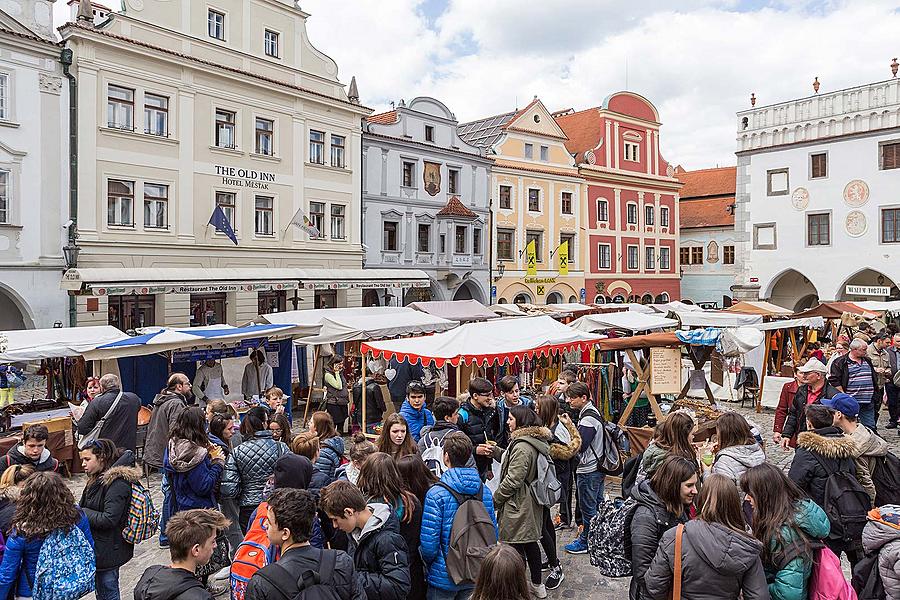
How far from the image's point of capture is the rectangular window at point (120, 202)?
19281 millimetres

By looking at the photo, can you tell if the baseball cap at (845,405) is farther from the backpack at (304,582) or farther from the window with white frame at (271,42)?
the window with white frame at (271,42)

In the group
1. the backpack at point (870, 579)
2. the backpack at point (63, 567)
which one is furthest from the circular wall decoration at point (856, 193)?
the backpack at point (63, 567)

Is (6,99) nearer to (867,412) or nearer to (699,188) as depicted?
(867,412)

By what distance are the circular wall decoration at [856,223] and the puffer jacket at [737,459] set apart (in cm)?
2967

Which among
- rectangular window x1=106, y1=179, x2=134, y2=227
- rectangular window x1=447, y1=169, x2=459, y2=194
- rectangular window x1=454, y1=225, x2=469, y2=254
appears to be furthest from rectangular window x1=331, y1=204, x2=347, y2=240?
rectangular window x1=106, y1=179, x2=134, y2=227

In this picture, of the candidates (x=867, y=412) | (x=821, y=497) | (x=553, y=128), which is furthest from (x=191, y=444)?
(x=553, y=128)

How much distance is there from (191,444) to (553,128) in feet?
102

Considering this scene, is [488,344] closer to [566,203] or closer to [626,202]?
[566,203]

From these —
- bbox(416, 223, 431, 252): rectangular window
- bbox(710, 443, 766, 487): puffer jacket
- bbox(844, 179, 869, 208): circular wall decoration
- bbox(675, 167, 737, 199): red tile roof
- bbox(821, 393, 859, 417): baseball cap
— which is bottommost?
bbox(710, 443, 766, 487): puffer jacket

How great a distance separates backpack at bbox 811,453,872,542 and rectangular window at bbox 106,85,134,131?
19983 mm

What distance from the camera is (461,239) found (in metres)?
30.5

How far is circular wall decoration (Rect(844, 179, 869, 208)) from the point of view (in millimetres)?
29578

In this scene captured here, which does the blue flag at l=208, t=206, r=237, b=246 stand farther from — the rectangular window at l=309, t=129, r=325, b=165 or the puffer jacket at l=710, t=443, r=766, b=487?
the puffer jacket at l=710, t=443, r=766, b=487

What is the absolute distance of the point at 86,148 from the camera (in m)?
18.6
